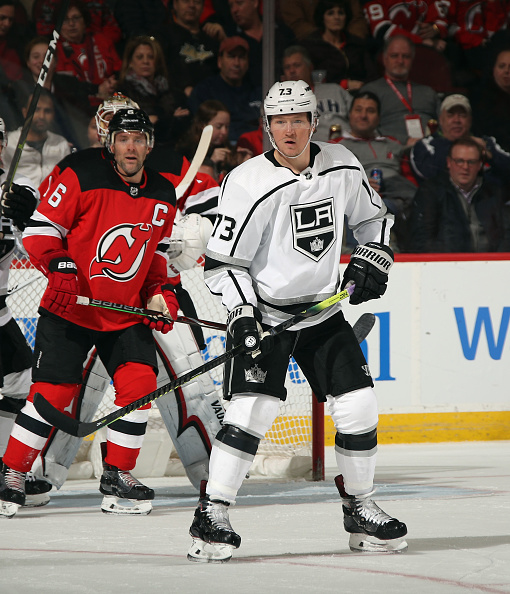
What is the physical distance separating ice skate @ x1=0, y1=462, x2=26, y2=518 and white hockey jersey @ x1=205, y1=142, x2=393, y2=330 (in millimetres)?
1010

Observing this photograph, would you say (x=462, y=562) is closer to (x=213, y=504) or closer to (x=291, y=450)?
(x=213, y=504)

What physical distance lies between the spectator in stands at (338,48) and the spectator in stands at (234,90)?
36cm

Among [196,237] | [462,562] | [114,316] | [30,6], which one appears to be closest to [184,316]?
[196,237]

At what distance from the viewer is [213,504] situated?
2.34 m

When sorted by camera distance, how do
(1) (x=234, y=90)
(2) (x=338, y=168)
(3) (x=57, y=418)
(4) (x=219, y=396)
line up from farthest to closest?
(1) (x=234, y=90)
(4) (x=219, y=396)
(3) (x=57, y=418)
(2) (x=338, y=168)

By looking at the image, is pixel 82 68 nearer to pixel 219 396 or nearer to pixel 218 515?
pixel 219 396

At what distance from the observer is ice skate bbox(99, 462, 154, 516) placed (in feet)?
10.2

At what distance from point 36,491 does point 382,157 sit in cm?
308

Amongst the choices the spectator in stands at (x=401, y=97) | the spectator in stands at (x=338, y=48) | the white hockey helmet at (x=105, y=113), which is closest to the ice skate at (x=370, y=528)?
the white hockey helmet at (x=105, y=113)

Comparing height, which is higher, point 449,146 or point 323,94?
point 323,94

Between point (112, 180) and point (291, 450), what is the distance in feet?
4.61

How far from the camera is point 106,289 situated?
10.2 feet

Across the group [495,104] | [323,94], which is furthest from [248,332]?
[495,104]

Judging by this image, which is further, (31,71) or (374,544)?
(31,71)
